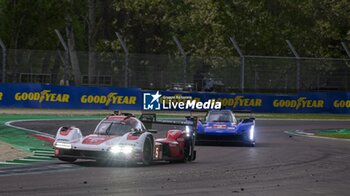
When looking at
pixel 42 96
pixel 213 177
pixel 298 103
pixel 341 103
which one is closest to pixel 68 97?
pixel 42 96

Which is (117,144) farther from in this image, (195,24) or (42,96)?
(195,24)

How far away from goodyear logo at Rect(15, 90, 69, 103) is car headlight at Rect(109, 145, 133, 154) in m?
23.5

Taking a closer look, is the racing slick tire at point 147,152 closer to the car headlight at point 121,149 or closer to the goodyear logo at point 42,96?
the car headlight at point 121,149

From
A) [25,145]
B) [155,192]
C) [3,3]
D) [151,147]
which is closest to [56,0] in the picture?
[3,3]

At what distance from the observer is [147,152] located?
15953 millimetres

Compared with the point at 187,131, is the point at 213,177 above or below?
below

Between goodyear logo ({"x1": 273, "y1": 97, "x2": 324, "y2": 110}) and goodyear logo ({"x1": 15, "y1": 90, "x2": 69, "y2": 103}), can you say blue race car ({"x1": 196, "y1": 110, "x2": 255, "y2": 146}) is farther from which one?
goodyear logo ({"x1": 273, "y1": 97, "x2": 324, "y2": 110})

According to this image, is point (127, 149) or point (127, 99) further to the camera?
point (127, 99)

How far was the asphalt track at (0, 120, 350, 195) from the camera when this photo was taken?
11.7m

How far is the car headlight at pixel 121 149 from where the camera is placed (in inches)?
598

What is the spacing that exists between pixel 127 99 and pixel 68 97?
9.63ft

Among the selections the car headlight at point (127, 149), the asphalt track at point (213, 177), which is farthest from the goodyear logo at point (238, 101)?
the car headlight at point (127, 149)

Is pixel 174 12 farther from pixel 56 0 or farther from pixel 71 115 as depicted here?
pixel 71 115

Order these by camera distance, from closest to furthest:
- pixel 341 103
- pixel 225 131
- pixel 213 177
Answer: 1. pixel 213 177
2. pixel 225 131
3. pixel 341 103
